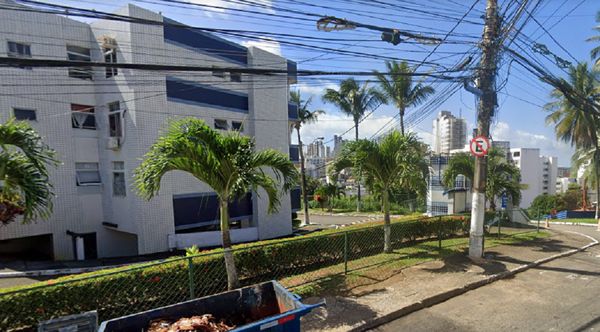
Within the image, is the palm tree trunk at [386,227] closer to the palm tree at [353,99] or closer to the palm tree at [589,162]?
the palm tree at [353,99]

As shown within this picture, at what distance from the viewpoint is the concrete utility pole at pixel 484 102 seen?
8.37 metres

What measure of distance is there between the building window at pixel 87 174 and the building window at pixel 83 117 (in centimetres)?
170

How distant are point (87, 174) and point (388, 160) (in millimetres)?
12924

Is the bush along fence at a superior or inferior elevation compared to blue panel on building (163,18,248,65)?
inferior

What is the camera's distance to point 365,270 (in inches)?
291

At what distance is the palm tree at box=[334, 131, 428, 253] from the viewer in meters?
8.61

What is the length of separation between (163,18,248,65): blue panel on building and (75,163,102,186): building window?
21.7ft

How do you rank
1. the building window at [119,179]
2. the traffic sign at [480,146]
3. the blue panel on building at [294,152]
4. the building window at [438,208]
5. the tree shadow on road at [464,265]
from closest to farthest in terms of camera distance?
the tree shadow on road at [464,265] < the traffic sign at [480,146] < the building window at [119,179] < the blue panel on building at [294,152] < the building window at [438,208]

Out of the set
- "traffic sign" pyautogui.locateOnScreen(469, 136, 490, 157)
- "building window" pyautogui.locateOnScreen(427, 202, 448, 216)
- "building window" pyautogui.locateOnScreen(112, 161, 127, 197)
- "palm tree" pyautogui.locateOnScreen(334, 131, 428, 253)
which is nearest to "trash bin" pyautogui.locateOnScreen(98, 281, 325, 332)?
"palm tree" pyautogui.locateOnScreen(334, 131, 428, 253)

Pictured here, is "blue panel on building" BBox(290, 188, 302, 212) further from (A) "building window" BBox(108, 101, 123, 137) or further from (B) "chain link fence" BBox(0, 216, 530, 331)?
(B) "chain link fence" BBox(0, 216, 530, 331)

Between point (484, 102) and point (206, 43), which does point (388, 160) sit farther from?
point (206, 43)

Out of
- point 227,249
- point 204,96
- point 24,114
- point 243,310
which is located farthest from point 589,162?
point 24,114

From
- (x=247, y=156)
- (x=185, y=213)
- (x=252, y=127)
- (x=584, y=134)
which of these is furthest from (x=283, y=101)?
(x=584, y=134)

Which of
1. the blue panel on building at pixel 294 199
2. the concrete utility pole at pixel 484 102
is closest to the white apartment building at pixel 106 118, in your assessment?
the blue panel on building at pixel 294 199
